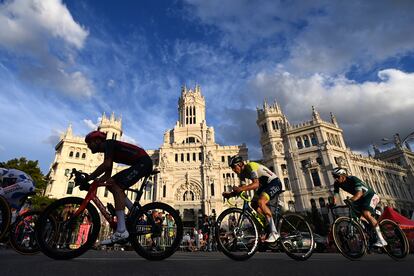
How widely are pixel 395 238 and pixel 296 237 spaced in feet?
9.86

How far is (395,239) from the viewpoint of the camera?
243 inches

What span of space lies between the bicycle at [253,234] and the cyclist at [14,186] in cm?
488

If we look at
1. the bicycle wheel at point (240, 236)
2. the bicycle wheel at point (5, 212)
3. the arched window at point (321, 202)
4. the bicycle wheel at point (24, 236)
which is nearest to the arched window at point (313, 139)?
the arched window at point (321, 202)

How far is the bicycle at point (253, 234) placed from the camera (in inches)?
194

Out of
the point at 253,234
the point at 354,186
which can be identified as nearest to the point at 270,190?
the point at 253,234

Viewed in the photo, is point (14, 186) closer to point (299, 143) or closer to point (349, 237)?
point (349, 237)

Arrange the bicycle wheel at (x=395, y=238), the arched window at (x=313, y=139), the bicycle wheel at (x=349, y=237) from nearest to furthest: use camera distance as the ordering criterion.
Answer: the bicycle wheel at (x=349, y=237) → the bicycle wheel at (x=395, y=238) → the arched window at (x=313, y=139)

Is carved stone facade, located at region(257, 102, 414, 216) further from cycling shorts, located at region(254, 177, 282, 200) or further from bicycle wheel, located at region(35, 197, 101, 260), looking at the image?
bicycle wheel, located at region(35, 197, 101, 260)

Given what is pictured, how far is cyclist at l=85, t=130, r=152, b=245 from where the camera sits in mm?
4088

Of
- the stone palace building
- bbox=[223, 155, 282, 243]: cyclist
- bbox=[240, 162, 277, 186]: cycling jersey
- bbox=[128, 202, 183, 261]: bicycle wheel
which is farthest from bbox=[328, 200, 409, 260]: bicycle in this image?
the stone palace building

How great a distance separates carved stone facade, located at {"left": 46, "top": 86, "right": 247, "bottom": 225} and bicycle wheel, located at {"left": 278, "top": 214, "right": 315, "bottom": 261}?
36713 millimetres

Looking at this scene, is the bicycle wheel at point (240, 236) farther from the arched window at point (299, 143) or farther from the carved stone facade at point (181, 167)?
the arched window at point (299, 143)

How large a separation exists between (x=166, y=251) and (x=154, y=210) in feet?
2.52

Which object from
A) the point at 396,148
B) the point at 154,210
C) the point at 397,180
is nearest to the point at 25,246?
the point at 154,210
